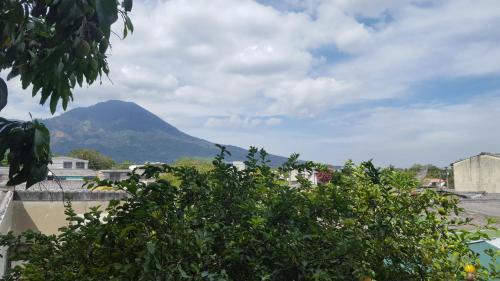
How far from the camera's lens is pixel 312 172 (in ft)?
10.2

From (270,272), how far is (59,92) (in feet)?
4.44

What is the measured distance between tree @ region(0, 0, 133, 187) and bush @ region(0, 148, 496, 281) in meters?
0.59

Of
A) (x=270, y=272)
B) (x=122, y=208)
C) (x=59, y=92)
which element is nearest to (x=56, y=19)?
(x=59, y=92)

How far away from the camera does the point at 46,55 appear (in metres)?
1.99

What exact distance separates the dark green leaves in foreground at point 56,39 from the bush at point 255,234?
2.17 feet

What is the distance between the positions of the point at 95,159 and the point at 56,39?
105583 millimetres

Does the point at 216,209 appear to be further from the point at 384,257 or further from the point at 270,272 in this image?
the point at 384,257

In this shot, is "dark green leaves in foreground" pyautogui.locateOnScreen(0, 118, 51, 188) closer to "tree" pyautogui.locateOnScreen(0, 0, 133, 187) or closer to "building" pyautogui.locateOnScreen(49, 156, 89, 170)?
"tree" pyautogui.locateOnScreen(0, 0, 133, 187)

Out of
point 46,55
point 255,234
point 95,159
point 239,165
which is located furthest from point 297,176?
point 95,159

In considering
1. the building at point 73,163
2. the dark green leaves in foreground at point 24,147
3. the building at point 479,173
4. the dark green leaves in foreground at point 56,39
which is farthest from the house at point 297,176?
the building at point 73,163

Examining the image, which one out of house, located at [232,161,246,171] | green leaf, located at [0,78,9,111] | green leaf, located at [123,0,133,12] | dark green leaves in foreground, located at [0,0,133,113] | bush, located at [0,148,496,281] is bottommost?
bush, located at [0,148,496,281]


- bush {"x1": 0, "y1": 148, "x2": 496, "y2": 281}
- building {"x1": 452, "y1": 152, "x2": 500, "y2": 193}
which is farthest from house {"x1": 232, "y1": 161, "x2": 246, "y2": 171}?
building {"x1": 452, "y1": 152, "x2": 500, "y2": 193}

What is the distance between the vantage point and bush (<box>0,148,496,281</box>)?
229 centimetres

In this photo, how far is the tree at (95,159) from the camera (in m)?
99.4
